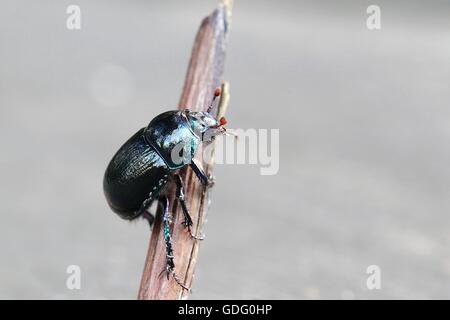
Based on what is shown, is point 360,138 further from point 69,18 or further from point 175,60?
point 69,18
